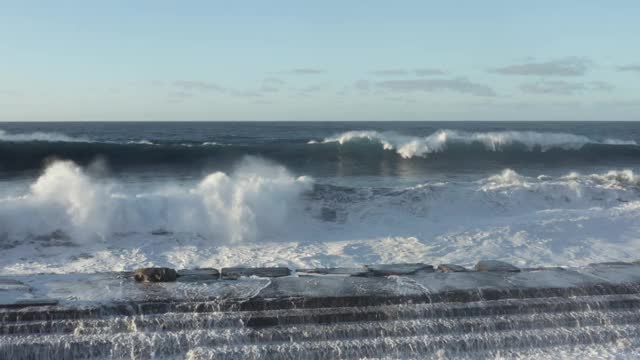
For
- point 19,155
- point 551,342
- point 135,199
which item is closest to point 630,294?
point 551,342

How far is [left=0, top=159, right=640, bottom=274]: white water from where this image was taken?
9.71 metres

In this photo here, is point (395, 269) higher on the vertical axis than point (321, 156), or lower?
higher

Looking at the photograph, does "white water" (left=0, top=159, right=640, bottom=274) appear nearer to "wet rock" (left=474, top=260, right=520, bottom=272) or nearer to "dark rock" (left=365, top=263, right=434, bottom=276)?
"wet rock" (left=474, top=260, right=520, bottom=272)

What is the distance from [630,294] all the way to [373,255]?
4206 mm

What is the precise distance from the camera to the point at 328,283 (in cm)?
620

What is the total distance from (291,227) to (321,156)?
19.4m

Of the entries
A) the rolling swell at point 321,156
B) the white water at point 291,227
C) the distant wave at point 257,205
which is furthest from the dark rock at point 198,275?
the rolling swell at point 321,156

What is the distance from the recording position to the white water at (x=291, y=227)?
31.9 feet

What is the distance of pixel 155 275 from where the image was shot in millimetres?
6258

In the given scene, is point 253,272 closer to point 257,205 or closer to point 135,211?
point 135,211

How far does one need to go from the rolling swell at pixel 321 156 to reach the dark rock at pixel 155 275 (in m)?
17.7

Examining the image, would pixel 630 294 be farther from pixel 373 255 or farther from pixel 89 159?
pixel 89 159

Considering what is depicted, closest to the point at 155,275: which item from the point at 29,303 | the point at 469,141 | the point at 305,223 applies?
the point at 29,303

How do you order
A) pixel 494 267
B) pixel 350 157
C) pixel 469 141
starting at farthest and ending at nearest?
pixel 469 141 < pixel 350 157 < pixel 494 267
